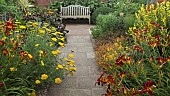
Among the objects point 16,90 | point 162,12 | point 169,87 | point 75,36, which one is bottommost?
point 75,36

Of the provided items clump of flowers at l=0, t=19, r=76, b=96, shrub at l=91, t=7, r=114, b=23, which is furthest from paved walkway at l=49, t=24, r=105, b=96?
shrub at l=91, t=7, r=114, b=23

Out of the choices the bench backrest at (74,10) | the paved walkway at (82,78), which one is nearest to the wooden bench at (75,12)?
the bench backrest at (74,10)

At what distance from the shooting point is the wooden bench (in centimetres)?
1027

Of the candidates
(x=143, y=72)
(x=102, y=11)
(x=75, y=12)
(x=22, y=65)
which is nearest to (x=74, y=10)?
(x=75, y=12)

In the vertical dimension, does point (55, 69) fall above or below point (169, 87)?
below

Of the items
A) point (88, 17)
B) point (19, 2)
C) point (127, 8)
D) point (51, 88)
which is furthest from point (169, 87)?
point (88, 17)

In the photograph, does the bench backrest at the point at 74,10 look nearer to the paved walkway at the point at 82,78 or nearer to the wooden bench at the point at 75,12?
the wooden bench at the point at 75,12

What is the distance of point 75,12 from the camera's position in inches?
407

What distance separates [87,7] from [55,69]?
7.25 meters

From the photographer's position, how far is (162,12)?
11.9 feet

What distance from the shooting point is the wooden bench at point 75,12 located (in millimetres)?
10273

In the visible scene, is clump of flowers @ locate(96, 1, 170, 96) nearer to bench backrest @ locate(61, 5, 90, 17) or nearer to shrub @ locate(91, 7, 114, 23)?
shrub @ locate(91, 7, 114, 23)

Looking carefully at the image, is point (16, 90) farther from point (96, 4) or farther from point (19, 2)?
point (96, 4)

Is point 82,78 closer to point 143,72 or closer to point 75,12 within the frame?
point 143,72
